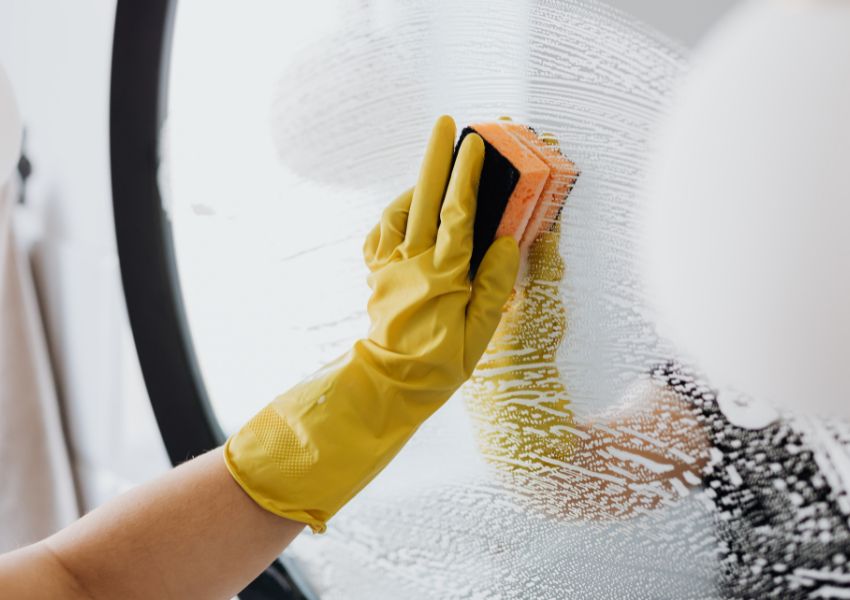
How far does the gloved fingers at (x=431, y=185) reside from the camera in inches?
19.7

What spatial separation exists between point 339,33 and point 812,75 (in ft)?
1.45

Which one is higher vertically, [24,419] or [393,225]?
[393,225]

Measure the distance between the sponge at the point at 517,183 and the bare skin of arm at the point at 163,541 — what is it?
0.27 m

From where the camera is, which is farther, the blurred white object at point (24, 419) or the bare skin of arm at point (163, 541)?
the blurred white object at point (24, 419)

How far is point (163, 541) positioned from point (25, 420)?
0.65 m

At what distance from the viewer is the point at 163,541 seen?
1.77ft

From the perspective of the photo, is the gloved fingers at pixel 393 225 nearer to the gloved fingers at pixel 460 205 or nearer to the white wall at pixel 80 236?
the gloved fingers at pixel 460 205

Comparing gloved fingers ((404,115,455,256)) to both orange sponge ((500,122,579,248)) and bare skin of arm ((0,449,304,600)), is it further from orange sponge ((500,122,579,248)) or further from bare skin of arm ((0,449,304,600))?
bare skin of arm ((0,449,304,600))

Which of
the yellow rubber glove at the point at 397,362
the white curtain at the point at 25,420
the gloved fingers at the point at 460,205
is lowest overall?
the white curtain at the point at 25,420

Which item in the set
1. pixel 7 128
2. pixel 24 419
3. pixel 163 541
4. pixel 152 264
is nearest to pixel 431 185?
pixel 163 541

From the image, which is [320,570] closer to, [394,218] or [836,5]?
[394,218]

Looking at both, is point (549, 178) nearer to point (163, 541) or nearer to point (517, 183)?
point (517, 183)

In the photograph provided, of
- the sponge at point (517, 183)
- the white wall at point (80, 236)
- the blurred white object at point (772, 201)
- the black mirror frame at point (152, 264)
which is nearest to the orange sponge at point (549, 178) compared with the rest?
the sponge at point (517, 183)

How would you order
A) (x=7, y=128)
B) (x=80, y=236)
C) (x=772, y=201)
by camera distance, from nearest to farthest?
(x=772, y=201) → (x=7, y=128) → (x=80, y=236)
